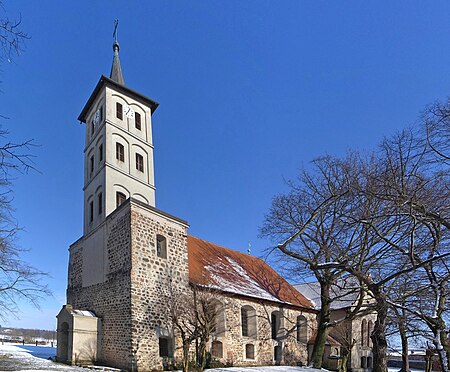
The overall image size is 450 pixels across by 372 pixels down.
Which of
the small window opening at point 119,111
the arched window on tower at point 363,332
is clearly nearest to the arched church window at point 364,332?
the arched window on tower at point 363,332

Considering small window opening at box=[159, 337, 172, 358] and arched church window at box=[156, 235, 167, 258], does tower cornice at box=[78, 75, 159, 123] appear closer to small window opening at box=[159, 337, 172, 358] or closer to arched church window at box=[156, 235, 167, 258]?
arched church window at box=[156, 235, 167, 258]

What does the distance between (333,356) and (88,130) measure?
21528 mm

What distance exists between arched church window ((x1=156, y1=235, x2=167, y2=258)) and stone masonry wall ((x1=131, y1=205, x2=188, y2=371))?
0.51 ft

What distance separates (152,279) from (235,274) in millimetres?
8712

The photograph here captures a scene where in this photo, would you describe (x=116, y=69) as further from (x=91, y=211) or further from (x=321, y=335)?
(x=321, y=335)

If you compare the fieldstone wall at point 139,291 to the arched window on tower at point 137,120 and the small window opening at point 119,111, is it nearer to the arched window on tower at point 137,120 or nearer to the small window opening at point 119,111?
the small window opening at point 119,111

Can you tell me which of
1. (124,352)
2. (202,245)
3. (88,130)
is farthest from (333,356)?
(88,130)

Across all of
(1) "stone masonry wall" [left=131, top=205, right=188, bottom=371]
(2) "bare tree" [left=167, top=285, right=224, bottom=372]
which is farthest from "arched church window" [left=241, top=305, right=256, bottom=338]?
(1) "stone masonry wall" [left=131, top=205, right=188, bottom=371]

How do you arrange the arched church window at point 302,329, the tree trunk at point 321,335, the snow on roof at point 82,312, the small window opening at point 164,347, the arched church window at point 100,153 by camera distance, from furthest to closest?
1. the arched church window at point 302,329
2. the arched church window at point 100,153
3. the tree trunk at point 321,335
4. the small window opening at point 164,347
5. the snow on roof at point 82,312

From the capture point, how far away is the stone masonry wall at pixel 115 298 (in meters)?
17.2

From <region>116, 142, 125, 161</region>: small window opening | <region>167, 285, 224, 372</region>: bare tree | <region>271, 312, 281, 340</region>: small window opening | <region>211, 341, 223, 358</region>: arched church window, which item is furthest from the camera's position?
<region>271, 312, 281, 340</region>: small window opening

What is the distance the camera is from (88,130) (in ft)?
80.5

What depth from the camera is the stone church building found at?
58.0ft

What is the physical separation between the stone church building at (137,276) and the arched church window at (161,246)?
0.16 feet
